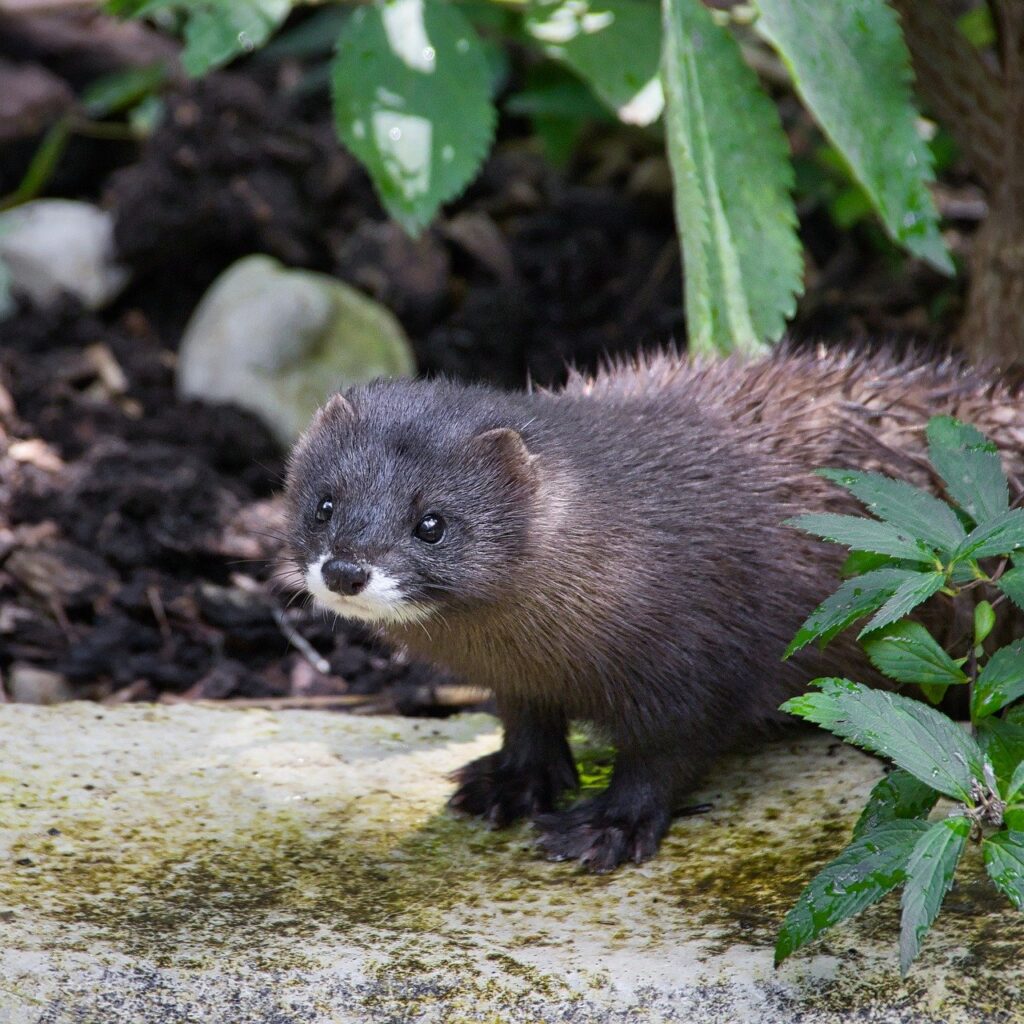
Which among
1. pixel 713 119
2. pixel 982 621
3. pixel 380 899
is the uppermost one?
pixel 713 119

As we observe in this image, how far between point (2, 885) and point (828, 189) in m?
5.66

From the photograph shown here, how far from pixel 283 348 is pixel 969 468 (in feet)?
13.9

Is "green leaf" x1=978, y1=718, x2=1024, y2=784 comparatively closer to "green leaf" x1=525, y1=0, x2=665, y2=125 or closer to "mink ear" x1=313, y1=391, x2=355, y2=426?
"mink ear" x1=313, y1=391, x2=355, y2=426

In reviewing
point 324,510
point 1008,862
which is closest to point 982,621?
point 1008,862

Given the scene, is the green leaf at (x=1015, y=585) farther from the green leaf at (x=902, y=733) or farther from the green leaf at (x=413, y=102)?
the green leaf at (x=413, y=102)

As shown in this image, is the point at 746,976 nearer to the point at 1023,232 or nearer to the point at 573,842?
A: the point at 573,842

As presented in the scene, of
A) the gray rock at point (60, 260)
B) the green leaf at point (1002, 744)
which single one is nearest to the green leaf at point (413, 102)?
the gray rock at point (60, 260)

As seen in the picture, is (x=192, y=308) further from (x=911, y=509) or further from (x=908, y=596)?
(x=908, y=596)

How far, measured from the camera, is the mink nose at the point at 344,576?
391cm

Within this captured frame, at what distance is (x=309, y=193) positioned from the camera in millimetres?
8422

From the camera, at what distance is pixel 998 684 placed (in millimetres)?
3520

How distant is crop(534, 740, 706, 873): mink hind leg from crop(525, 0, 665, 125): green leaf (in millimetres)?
3210

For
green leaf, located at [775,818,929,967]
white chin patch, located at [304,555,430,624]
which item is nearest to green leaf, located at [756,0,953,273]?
white chin patch, located at [304,555,430,624]

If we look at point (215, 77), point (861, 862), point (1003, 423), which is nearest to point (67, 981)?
point (861, 862)
